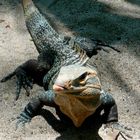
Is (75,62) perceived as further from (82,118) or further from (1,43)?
(1,43)

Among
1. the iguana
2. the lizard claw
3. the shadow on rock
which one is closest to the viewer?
the shadow on rock

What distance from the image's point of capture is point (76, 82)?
3.38m

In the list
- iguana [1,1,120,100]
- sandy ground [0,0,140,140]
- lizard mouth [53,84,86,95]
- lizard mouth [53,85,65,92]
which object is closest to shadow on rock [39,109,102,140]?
sandy ground [0,0,140,140]

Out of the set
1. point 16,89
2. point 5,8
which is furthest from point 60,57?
point 5,8

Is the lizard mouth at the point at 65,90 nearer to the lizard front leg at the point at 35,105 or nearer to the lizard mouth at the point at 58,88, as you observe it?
the lizard mouth at the point at 58,88

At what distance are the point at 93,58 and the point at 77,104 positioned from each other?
1567 millimetres

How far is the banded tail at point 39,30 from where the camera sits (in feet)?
16.1

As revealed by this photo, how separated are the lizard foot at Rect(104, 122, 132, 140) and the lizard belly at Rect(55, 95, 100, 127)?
1.11ft

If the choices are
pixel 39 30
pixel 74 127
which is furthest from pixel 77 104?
pixel 39 30

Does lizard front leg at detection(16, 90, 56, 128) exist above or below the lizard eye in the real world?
below

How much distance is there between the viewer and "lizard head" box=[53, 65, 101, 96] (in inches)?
129

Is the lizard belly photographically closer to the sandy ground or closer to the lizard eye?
the lizard eye

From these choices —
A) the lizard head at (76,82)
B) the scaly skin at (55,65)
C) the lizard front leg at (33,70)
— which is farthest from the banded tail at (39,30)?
the lizard head at (76,82)

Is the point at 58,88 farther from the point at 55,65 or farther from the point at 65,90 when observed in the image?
the point at 55,65
